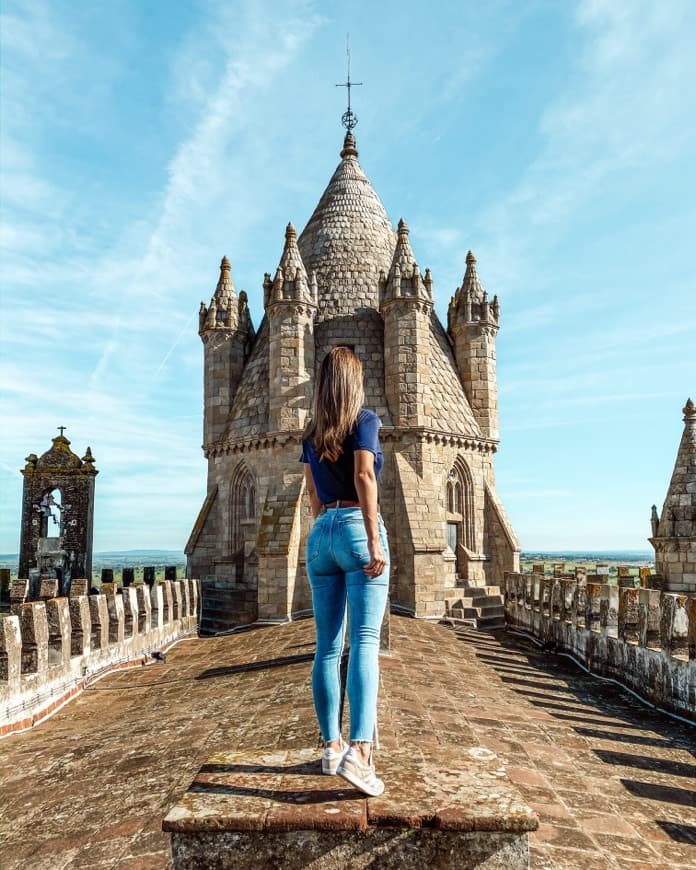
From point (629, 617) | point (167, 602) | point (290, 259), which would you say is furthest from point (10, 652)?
point (290, 259)

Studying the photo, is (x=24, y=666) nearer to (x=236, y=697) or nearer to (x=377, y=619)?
(x=236, y=697)

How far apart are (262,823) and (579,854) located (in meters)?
2.65

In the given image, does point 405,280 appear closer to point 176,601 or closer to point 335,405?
point 176,601

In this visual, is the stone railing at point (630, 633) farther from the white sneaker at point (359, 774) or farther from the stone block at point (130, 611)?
the stone block at point (130, 611)

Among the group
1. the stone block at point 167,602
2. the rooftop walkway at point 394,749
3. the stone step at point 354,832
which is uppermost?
the stone step at point 354,832

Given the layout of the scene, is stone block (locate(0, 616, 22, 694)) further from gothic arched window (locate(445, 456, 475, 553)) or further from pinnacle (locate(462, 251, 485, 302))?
pinnacle (locate(462, 251, 485, 302))

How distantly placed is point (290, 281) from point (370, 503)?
18312 mm

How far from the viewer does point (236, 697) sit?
8867mm

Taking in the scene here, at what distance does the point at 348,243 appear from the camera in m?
24.1

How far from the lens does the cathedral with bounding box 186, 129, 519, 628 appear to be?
19.7 m

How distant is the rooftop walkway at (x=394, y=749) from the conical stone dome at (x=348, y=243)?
44.5 feet

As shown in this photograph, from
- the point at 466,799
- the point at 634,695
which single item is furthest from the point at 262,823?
the point at 634,695

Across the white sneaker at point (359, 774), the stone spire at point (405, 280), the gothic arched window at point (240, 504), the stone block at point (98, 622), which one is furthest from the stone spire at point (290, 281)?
the white sneaker at point (359, 774)

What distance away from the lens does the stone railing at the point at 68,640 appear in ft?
31.4
